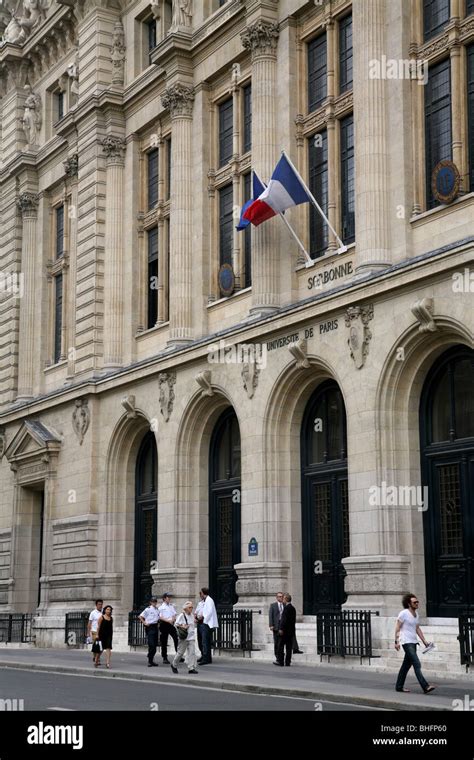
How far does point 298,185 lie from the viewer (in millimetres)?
31797

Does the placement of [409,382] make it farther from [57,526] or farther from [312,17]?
[57,526]

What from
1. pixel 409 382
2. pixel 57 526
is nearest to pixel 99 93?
pixel 57 526

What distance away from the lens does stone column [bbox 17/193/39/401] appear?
158 feet

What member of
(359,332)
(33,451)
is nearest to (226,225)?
(359,332)

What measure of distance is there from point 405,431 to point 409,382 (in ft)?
3.93

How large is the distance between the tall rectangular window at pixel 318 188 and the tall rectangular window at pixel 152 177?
9.40 m

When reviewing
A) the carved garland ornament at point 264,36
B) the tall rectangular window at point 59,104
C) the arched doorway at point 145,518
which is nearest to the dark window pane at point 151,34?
the tall rectangular window at point 59,104

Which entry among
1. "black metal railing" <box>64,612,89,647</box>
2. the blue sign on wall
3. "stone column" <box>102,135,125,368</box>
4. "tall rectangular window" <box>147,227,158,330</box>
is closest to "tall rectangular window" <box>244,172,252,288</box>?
"tall rectangular window" <box>147,227,158,330</box>

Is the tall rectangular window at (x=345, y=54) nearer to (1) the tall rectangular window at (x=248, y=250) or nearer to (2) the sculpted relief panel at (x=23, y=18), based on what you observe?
(1) the tall rectangular window at (x=248, y=250)

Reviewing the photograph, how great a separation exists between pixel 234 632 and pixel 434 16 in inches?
664

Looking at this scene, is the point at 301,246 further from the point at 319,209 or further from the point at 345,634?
the point at 345,634

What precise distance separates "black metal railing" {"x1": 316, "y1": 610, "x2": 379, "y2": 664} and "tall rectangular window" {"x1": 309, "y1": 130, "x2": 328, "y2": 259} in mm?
10301

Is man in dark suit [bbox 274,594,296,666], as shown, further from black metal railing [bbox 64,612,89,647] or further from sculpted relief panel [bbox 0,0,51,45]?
sculpted relief panel [bbox 0,0,51,45]
